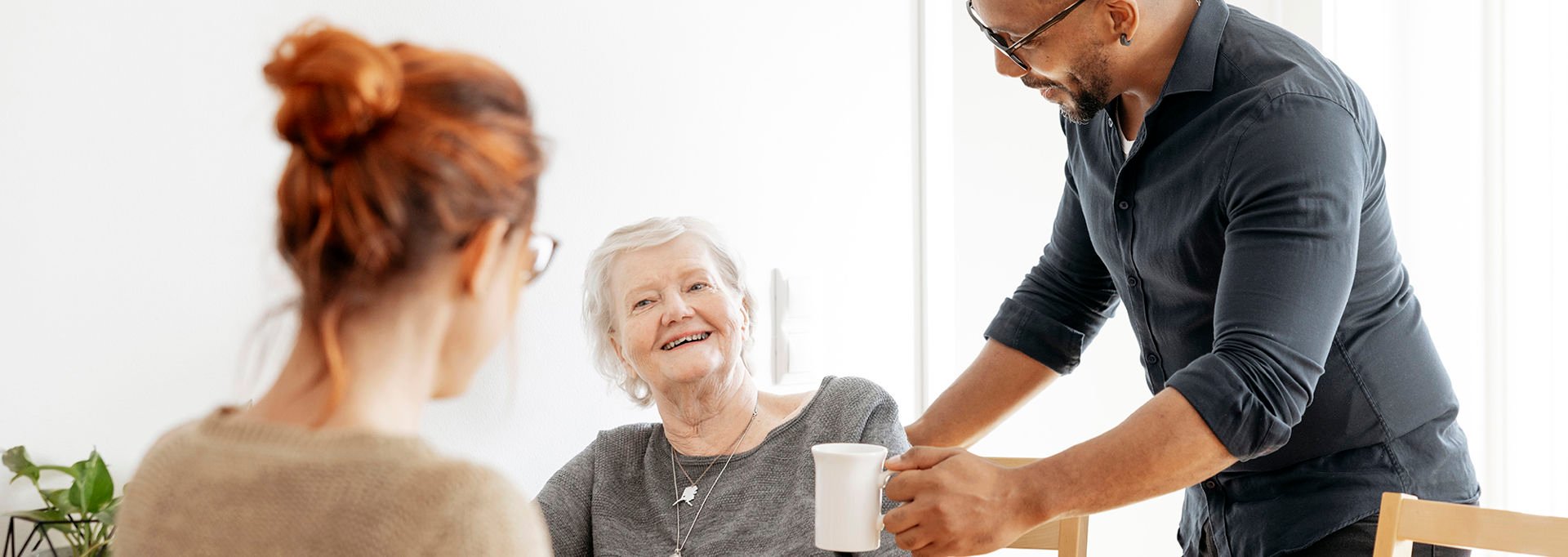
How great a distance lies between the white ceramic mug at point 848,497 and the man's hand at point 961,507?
0.10ft

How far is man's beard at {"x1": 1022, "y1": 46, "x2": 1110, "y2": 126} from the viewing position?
4.75ft

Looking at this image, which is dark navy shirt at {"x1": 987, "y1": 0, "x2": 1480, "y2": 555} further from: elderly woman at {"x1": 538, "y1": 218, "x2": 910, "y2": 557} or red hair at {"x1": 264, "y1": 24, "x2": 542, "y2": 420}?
red hair at {"x1": 264, "y1": 24, "x2": 542, "y2": 420}

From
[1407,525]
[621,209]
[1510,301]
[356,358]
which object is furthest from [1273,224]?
[1510,301]

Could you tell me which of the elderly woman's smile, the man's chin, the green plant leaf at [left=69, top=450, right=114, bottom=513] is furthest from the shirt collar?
the green plant leaf at [left=69, top=450, right=114, bottom=513]

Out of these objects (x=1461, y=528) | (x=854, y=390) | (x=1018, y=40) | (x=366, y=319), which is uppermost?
(x=1018, y=40)

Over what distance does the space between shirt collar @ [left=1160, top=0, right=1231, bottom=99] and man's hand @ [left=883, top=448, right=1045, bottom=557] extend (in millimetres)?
502

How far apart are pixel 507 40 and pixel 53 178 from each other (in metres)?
0.64

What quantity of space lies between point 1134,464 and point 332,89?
33.2 inches

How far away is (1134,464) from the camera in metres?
1.21

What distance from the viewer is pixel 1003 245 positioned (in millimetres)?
3119

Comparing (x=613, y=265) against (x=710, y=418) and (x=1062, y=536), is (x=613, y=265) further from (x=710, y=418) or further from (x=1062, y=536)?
(x=1062, y=536)

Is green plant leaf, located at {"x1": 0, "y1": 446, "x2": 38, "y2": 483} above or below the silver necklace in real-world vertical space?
above

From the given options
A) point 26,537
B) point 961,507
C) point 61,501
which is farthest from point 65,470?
point 961,507

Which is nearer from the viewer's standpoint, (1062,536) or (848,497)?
(848,497)
